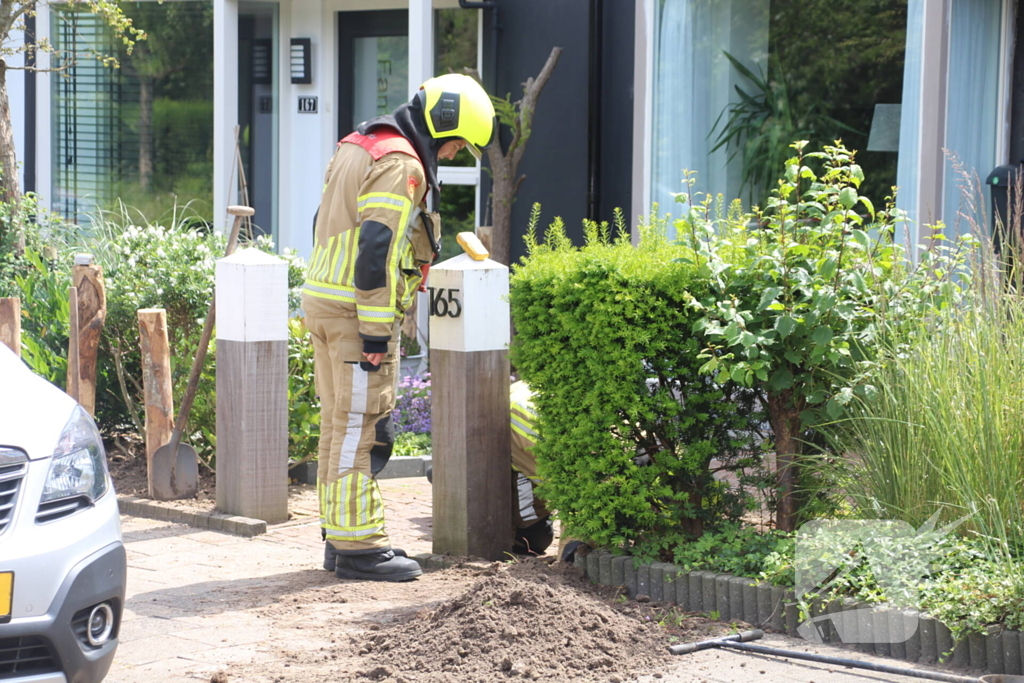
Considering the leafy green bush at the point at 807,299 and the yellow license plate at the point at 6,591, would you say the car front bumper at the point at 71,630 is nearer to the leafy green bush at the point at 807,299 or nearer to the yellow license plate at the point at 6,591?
the yellow license plate at the point at 6,591

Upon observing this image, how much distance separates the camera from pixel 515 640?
4.30m

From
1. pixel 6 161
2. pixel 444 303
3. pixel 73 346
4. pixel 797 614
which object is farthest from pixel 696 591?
pixel 6 161

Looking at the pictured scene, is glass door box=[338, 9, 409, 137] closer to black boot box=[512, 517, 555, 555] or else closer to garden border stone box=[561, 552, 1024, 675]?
black boot box=[512, 517, 555, 555]

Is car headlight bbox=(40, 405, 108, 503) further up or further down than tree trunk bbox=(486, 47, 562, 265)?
further down

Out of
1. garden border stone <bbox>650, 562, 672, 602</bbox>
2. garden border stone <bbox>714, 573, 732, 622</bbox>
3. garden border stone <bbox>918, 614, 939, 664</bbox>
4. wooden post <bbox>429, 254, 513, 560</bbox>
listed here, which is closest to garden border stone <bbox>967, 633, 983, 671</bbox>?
garden border stone <bbox>918, 614, 939, 664</bbox>

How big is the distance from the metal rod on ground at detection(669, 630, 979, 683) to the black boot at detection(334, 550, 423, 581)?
150 cm

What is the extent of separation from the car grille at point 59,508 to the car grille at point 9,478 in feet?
0.25

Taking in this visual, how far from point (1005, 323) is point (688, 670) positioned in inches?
69.0

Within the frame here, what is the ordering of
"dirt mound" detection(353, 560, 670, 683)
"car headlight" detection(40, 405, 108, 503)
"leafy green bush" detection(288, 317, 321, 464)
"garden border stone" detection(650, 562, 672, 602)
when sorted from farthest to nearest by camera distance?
1. "leafy green bush" detection(288, 317, 321, 464)
2. "garden border stone" detection(650, 562, 672, 602)
3. "dirt mound" detection(353, 560, 670, 683)
4. "car headlight" detection(40, 405, 108, 503)

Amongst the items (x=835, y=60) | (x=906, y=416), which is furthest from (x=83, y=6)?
(x=906, y=416)

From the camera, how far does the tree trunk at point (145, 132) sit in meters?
12.3

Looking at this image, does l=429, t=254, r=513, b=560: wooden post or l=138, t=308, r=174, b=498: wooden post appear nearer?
l=429, t=254, r=513, b=560: wooden post

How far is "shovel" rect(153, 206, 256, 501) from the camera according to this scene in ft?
22.4

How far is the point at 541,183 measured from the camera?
9.63 metres
